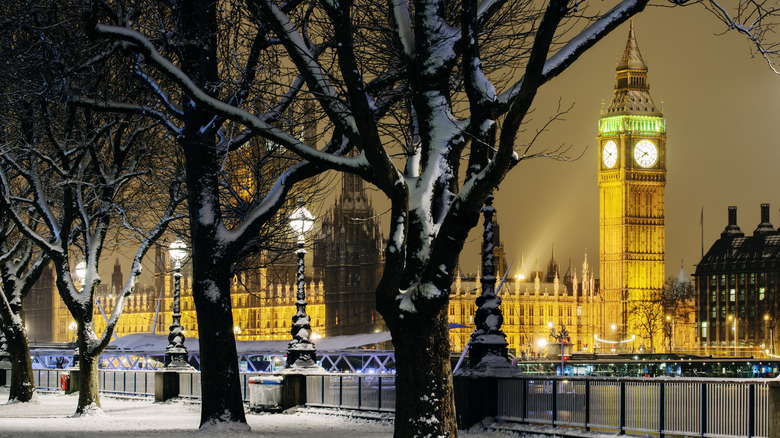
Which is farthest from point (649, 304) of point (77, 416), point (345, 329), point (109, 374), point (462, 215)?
point (462, 215)

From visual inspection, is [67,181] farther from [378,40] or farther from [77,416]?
[378,40]

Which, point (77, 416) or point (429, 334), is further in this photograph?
point (77, 416)

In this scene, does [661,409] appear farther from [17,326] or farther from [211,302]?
[17,326]

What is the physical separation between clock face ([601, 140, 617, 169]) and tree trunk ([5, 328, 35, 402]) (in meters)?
151

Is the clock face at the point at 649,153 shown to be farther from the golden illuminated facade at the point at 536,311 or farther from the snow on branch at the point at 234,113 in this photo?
the snow on branch at the point at 234,113

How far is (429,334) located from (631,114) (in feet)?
549

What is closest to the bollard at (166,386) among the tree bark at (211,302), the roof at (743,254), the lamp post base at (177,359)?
the lamp post base at (177,359)

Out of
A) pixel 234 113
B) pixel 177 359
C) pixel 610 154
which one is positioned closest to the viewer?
pixel 234 113

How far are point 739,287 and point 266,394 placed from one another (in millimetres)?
164077

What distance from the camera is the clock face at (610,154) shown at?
577 feet

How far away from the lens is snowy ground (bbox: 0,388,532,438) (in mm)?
19703

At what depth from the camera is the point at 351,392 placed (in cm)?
2592

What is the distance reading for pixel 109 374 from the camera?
4212 cm

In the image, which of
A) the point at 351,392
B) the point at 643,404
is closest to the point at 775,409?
the point at 643,404
